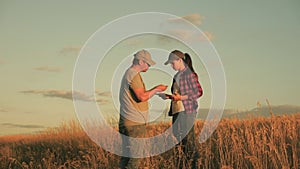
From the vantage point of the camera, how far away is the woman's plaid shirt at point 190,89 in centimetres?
626

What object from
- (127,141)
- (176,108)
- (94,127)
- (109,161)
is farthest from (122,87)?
(94,127)

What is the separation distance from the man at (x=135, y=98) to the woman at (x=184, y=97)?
100 cm

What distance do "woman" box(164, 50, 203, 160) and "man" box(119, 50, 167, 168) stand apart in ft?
3.30

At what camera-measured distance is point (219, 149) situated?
6.41 m

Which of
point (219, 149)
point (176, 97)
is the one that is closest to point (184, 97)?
point (176, 97)

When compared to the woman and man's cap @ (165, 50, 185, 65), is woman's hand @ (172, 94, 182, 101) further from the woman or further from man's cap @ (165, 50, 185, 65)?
man's cap @ (165, 50, 185, 65)

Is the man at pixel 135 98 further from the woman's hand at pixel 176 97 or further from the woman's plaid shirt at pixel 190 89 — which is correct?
the woman's plaid shirt at pixel 190 89

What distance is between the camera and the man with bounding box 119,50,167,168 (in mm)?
5230

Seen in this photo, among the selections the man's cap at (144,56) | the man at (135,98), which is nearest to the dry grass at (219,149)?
the man at (135,98)

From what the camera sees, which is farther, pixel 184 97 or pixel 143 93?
pixel 184 97

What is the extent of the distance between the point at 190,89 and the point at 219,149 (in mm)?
1142

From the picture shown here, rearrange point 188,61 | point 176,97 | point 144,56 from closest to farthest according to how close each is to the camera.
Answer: point 144,56, point 176,97, point 188,61

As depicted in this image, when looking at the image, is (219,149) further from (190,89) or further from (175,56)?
(175,56)

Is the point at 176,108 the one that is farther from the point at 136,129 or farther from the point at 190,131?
the point at 136,129
